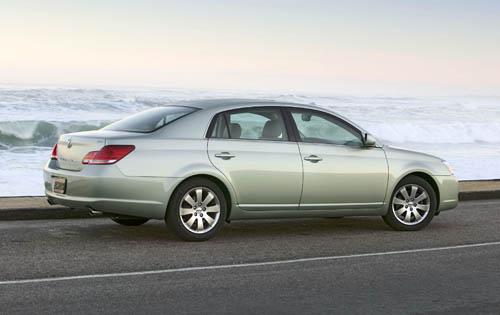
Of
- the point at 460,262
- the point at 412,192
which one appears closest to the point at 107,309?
the point at 460,262

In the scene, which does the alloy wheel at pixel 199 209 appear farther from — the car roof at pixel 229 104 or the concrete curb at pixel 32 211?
the concrete curb at pixel 32 211

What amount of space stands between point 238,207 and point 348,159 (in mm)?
1529

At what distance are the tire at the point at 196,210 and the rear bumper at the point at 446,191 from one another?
300 cm

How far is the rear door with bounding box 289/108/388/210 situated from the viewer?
10.5 m

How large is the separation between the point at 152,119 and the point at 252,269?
8.68 ft

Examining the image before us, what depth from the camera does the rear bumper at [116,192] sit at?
9.44 m

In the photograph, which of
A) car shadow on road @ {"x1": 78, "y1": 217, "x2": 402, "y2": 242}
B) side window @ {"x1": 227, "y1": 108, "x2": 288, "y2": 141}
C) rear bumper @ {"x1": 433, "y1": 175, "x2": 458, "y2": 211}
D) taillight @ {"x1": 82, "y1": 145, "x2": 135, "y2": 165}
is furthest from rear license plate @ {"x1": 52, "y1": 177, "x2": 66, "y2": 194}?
rear bumper @ {"x1": 433, "y1": 175, "x2": 458, "y2": 211}

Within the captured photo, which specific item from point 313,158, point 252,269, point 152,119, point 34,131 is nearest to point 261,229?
point 313,158

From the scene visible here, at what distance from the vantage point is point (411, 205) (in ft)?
36.9

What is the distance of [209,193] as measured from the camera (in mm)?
9828

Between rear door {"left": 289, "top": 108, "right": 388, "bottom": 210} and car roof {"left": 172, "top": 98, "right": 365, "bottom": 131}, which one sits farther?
rear door {"left": 289, "top": 108, "right": 388, "bottom": 210}

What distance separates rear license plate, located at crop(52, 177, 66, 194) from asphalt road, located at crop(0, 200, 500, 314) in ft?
1.71

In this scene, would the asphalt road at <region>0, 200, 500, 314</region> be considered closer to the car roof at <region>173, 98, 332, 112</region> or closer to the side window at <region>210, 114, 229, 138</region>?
the side window at <region>210, 114, 229, 138</region>

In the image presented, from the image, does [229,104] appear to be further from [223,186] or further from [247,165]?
[223,186]
